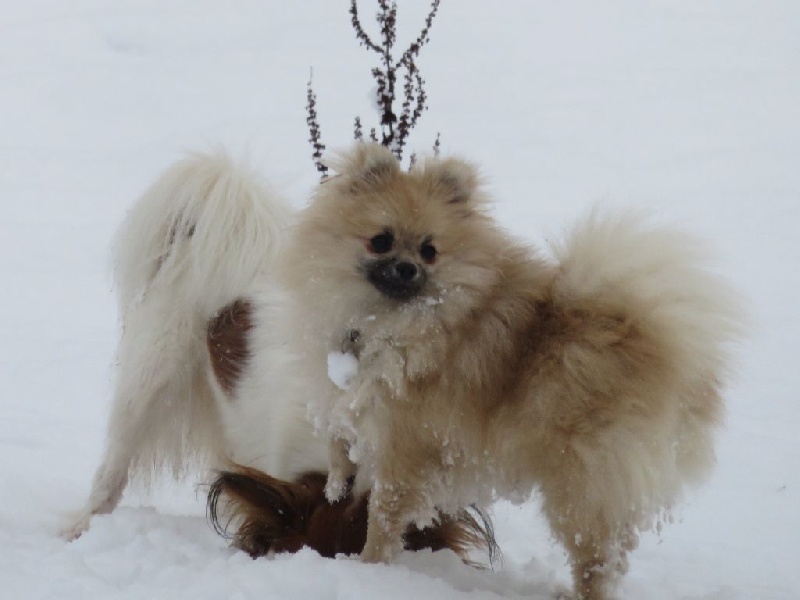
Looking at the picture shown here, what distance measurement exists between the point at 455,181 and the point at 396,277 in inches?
19.7

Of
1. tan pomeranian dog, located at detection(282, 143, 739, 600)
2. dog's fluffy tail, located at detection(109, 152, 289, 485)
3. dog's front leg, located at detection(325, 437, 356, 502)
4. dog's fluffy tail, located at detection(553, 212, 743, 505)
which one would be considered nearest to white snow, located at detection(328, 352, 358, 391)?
tan pomeranian dog, located at detection(282, 143, 739, 600)

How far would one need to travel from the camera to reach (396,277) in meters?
3.38

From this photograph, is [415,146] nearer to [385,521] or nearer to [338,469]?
[338,469]

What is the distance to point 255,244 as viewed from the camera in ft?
16.5

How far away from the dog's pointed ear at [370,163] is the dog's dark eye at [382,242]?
10.1 inches

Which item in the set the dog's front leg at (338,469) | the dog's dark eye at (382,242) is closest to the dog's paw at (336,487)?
the dog's front leg at (338,469)

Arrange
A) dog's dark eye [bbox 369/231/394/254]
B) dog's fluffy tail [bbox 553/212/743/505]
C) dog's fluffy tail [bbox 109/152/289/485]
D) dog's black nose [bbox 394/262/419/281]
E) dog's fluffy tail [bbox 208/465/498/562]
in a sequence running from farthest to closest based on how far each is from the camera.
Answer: dog's fluffy tail [bbox 109/152/289/485] < dog's fluffy tail [bbox 208/465/498/562] < dog's dark eye [bbox 369/231/394/254] < dog's black nose [bbox 394/262/419/281] < dog's fluffy tail [bbox 553/212/743/505]

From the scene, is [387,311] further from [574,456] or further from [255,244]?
[255,244]

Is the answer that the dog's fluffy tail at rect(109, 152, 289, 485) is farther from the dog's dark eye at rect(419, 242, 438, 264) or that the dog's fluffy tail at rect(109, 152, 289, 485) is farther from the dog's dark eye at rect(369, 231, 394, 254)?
the dog's dark eye at rect(419, 242, 438, 264)

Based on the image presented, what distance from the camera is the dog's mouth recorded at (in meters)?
3.38

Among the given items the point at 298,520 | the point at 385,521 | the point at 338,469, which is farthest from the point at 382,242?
the point at 298,520

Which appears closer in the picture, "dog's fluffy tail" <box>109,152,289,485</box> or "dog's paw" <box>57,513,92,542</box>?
"dog's paw" <box>57,513,92,542</box>

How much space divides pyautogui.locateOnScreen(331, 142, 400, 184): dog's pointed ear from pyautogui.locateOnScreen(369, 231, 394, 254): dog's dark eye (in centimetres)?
26

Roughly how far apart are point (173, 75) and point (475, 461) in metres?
15.1
